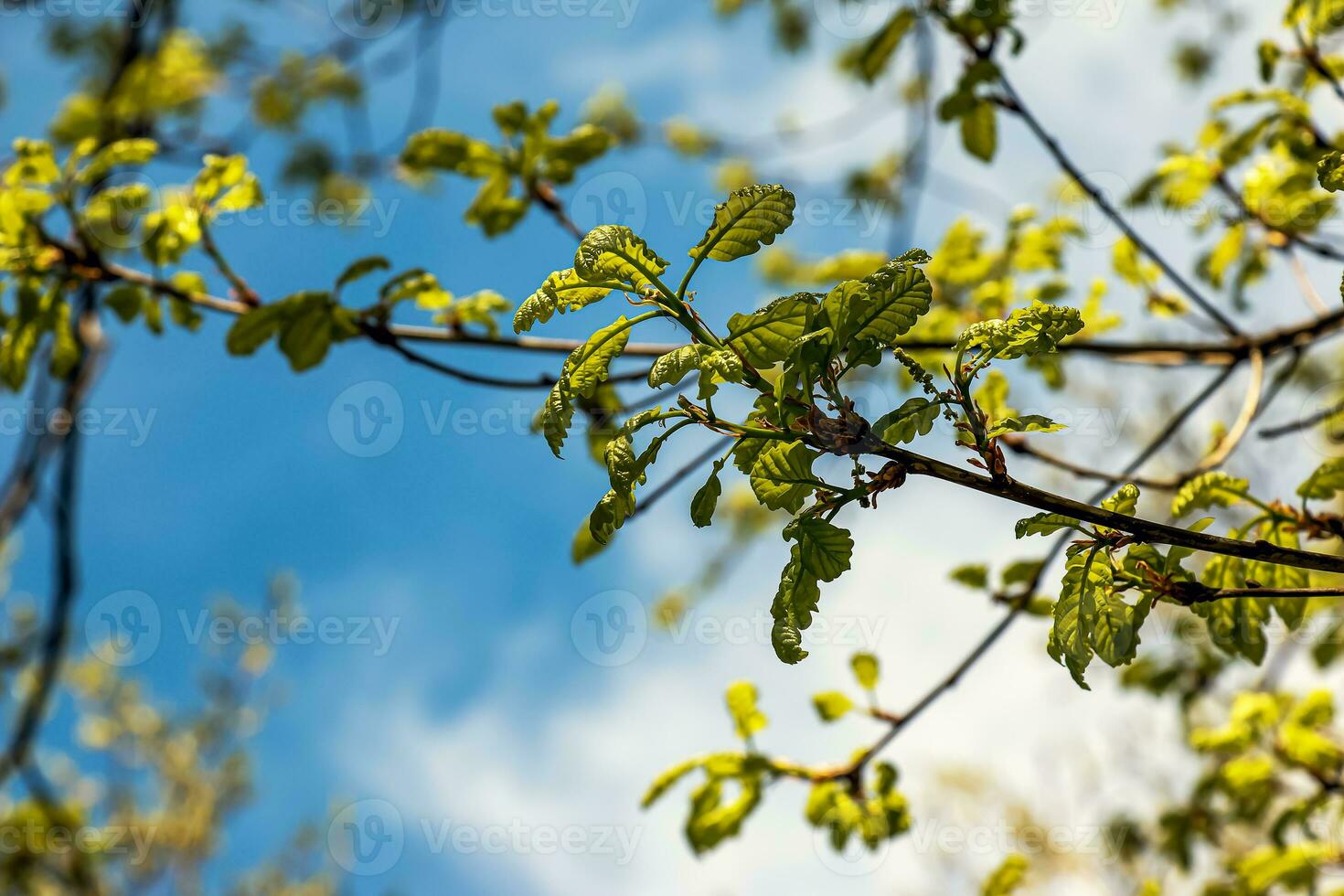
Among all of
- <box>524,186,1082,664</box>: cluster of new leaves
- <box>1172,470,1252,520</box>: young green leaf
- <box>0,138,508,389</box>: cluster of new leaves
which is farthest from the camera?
<box>0,138,508,389</box>: cluster of new leaves

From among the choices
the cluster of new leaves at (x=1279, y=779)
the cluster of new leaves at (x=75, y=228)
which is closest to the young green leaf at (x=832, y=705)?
the cluster of new leaves at (x=1279, y=779)

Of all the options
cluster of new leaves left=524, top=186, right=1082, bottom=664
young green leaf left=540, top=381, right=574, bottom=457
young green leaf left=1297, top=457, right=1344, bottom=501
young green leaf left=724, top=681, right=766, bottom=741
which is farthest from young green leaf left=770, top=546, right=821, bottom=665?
young green leaf left=724, top=681, right=766, bottom=741

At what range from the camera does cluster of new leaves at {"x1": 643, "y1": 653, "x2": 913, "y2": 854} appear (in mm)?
2453

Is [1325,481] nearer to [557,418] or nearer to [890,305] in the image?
[890,305]

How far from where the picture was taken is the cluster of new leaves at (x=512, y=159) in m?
2.52

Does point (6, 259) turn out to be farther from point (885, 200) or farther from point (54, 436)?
point (885, 200)

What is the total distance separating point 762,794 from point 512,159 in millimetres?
1833

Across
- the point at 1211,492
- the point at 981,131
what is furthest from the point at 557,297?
the point at 981,131

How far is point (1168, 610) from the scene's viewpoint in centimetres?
817

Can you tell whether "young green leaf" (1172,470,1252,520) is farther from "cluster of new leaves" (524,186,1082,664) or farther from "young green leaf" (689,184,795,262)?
"young green leaf" (689,184,795,262)

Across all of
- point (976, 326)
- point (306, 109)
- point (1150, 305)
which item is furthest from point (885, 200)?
point (976, 326)

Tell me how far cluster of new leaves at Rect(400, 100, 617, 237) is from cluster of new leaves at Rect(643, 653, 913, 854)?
1.44 meters

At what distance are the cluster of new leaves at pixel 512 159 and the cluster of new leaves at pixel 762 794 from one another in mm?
1436

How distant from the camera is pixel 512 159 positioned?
8.52 ft
